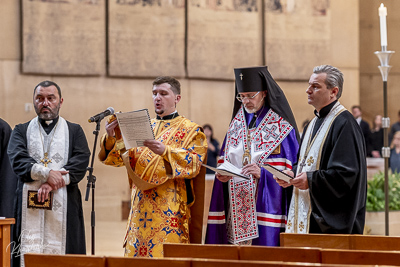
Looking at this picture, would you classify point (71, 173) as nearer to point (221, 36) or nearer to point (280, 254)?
point (280, 254)

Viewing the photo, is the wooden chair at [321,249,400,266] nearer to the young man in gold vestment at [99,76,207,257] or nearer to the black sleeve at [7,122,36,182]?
the young man in gold vestment at [99,76,207,257]

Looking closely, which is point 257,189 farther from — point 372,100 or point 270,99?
point 372,100

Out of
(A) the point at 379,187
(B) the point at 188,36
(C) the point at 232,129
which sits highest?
(B) the point at 188,36

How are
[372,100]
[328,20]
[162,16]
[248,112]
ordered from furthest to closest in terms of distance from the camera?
[372,100] < [328,20] < [162,16] < [248,112]

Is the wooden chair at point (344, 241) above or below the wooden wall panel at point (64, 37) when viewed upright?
below

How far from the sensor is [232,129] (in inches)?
191

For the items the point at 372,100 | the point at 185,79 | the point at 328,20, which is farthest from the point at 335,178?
the point at 372,100

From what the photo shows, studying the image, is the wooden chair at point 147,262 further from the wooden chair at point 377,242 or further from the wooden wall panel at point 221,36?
the wooden wall panel at point 221,36

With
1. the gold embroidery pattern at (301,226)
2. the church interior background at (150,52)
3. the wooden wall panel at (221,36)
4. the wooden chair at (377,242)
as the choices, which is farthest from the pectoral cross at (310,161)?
the wooden wall panel at (221,36)

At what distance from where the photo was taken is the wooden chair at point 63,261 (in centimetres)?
297

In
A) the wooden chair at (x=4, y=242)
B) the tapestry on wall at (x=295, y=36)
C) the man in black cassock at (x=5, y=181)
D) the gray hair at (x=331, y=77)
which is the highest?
the tapestry on wall at (x=295, y=36)

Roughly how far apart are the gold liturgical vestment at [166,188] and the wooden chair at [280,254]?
1409 millimetres

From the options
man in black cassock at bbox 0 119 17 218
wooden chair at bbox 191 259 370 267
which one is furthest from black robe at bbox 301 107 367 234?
man in black cassock at bbox 0 119 17 218

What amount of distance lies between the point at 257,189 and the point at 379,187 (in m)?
4.06
